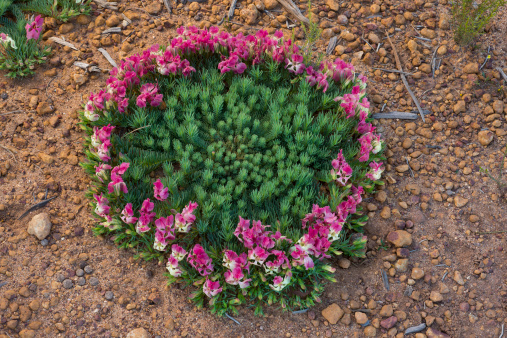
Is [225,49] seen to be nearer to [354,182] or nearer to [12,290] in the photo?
[354,182]

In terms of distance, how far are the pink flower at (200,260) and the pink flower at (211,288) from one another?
11 centimetres

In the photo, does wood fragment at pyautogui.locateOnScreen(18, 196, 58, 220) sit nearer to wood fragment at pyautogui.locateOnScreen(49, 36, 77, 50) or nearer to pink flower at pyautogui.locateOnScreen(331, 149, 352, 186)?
wood fragment at pyautogui.locateOnScreen(49, 36, 77, 50)

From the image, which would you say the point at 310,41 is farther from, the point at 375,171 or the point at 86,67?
the point at 86,67

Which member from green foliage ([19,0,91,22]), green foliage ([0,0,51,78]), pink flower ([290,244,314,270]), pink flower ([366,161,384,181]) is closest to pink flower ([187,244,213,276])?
pink flower ([290,244,314,270])

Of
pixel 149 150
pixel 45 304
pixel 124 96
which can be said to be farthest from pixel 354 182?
pixel 45 304

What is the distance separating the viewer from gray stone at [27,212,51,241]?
3.92 meters

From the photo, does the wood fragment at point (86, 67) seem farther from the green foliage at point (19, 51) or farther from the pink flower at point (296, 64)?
the pink flower at point (296, 64)

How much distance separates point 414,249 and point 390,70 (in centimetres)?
217

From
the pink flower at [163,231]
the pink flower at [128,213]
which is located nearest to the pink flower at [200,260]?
the pink flower at [163,231]

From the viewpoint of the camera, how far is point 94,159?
14.0ft

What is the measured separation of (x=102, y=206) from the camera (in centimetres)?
376

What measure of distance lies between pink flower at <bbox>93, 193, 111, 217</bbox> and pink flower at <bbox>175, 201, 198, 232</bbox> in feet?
2.18

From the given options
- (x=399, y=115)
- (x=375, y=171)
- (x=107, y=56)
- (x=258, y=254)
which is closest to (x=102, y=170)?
(x=258, y=254)

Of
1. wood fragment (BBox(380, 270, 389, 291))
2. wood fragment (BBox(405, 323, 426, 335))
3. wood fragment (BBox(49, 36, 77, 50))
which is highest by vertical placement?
wood fragment (BBox(49, 36, 77, 50))
